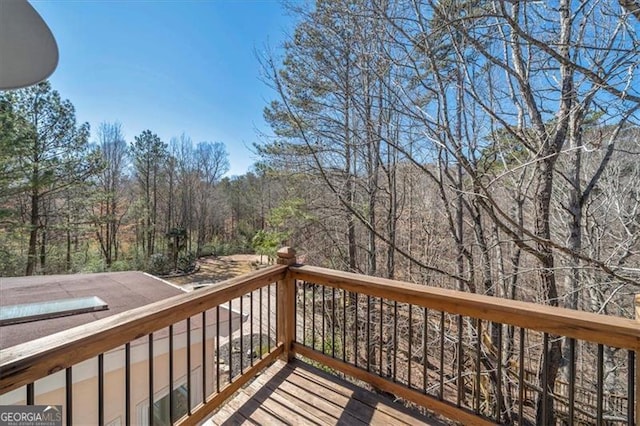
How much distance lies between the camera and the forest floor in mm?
14156

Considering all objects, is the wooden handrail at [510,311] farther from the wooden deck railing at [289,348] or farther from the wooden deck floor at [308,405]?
the wooden deck floor at [308,405]

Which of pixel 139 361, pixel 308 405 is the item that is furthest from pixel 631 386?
pixel 139 361

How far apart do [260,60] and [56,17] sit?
6.87 feet

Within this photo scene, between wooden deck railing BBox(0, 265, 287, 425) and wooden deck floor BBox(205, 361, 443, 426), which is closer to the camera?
wooden deck railing BBox(0, 265, 287, 425)

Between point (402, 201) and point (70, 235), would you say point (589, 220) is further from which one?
point (70, 235)

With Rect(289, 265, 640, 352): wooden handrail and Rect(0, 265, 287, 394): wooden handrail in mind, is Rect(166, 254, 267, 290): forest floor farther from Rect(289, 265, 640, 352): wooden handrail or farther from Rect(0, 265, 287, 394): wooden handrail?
Rect(289, 265, 640, 352): wooden handrail

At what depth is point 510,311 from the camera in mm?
1521

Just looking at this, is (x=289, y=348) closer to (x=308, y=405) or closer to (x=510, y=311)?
(x=308, y=405)

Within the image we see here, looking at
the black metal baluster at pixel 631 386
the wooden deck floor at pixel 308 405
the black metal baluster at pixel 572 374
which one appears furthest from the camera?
the wooden deck floor at pixel 308 405

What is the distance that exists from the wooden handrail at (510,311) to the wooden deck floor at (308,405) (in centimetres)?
78

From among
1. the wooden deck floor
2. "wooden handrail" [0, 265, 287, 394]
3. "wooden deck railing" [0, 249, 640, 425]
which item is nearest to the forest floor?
"wooden deck railing" [0, 249, 640, 425]

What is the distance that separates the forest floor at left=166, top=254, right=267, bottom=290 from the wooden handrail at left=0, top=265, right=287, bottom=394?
12485 millimetres

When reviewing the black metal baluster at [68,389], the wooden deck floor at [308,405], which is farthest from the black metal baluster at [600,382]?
the black metal baluster at [68,389]

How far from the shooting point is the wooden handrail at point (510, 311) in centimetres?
129
